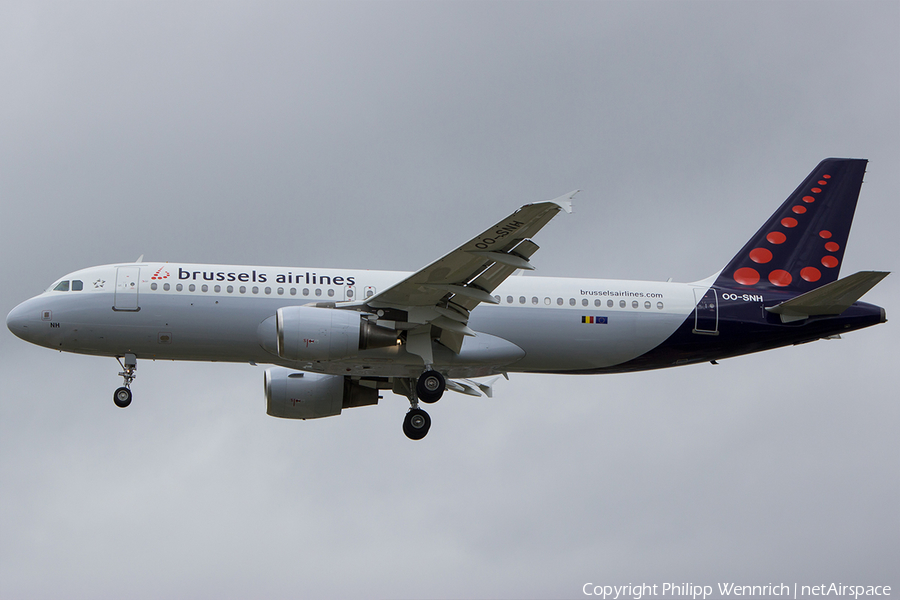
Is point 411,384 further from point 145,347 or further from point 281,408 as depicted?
point 145,347

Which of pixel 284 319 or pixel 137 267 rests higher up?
pixel 137 267

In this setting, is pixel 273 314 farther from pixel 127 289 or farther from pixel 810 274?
pixel 810 274

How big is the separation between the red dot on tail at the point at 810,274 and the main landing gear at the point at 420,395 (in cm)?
1218

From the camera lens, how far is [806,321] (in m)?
31.0

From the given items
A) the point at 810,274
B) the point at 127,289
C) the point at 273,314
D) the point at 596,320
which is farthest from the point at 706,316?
the point at 127,289

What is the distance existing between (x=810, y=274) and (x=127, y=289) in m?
21.0

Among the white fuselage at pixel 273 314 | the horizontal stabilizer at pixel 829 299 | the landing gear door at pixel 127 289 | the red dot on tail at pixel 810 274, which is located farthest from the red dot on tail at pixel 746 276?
the landing gear door at pixel 127 289

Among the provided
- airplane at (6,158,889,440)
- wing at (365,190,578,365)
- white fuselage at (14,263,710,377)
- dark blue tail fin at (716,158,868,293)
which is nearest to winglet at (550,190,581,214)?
wing at (365,190,578,365)

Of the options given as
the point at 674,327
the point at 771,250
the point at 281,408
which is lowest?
the point at 281,408

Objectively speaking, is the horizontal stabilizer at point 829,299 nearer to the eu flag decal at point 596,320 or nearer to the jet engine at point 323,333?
the eu flag decal at point 596,320

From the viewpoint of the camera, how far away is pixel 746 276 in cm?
3266

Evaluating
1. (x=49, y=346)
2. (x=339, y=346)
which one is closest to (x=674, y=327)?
(x=339, y=346)

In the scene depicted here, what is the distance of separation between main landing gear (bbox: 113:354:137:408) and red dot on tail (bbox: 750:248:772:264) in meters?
19.3

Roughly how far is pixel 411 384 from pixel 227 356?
5.87 metres
